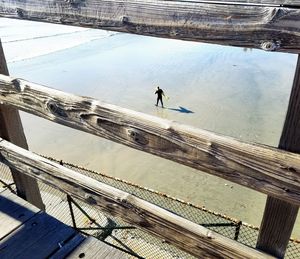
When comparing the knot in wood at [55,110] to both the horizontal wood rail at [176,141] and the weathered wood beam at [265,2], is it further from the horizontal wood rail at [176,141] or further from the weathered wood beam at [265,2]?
the weathered wood beam at [265,2]

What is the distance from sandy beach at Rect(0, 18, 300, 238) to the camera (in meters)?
9.47

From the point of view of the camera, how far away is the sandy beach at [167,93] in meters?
9.47

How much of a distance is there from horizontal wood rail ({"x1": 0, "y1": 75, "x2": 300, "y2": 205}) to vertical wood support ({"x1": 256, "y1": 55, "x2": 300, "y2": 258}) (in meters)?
0.06

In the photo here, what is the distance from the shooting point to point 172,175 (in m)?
9.79

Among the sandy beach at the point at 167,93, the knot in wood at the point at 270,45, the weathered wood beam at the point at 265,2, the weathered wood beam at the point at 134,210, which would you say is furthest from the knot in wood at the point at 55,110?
the sandy beach at the point at 167,93

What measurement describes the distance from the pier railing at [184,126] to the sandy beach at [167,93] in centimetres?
688

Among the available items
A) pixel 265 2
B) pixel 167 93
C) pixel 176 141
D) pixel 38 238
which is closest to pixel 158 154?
pixel 176 141

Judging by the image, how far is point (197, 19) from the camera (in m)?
1.25

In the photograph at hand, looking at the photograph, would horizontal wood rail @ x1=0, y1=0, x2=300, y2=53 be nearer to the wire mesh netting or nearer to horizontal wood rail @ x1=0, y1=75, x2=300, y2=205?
horizontal wood rail @ x1=0, y1=75, x2=300, y2=205

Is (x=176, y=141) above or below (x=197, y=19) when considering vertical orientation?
below

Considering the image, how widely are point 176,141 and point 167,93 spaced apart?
51.8ft

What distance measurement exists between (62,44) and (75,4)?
104 feet

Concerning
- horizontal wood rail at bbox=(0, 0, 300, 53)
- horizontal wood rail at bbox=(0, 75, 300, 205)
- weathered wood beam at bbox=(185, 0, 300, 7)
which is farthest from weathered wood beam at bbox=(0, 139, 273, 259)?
weathered wood beam at bbox=(185, 0, 300, 7)

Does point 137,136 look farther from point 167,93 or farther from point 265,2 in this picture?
point 167,93
